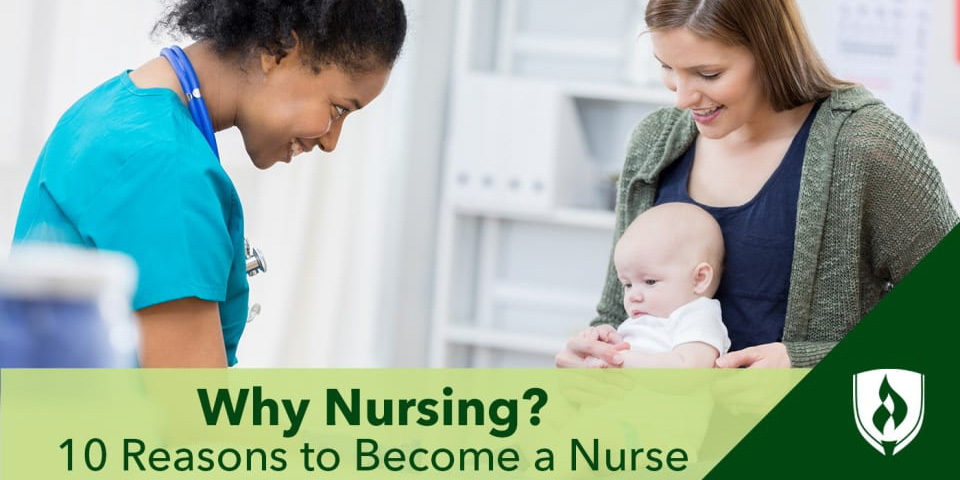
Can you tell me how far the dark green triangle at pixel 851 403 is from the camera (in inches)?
44.3

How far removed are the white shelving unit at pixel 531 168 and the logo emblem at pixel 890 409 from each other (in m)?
1.96

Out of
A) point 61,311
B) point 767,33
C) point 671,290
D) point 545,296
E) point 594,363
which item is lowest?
point 545,296

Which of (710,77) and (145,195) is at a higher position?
(710,77)

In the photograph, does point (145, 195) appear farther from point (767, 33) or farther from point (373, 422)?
point (767, 33)

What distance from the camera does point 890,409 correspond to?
1158 millimetres

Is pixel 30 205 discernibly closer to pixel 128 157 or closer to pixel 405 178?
pixel 128 157

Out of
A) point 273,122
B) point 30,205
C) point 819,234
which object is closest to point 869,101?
point 819,234

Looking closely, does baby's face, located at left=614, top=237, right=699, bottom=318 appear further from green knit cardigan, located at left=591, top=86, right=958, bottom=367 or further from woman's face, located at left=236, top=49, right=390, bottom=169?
woman's face, located at left=236, top=49, right=390, bottom=169

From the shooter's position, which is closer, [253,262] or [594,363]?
[253,262]

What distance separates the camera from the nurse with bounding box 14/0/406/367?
1.01 m

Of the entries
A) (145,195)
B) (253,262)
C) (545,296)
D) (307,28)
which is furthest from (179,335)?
(545,296)

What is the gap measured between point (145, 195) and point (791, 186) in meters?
0.88

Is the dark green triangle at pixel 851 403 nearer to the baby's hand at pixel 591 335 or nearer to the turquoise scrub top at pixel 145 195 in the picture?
the baby's hand at pixel 591 335

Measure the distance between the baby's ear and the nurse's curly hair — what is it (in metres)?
0.55
